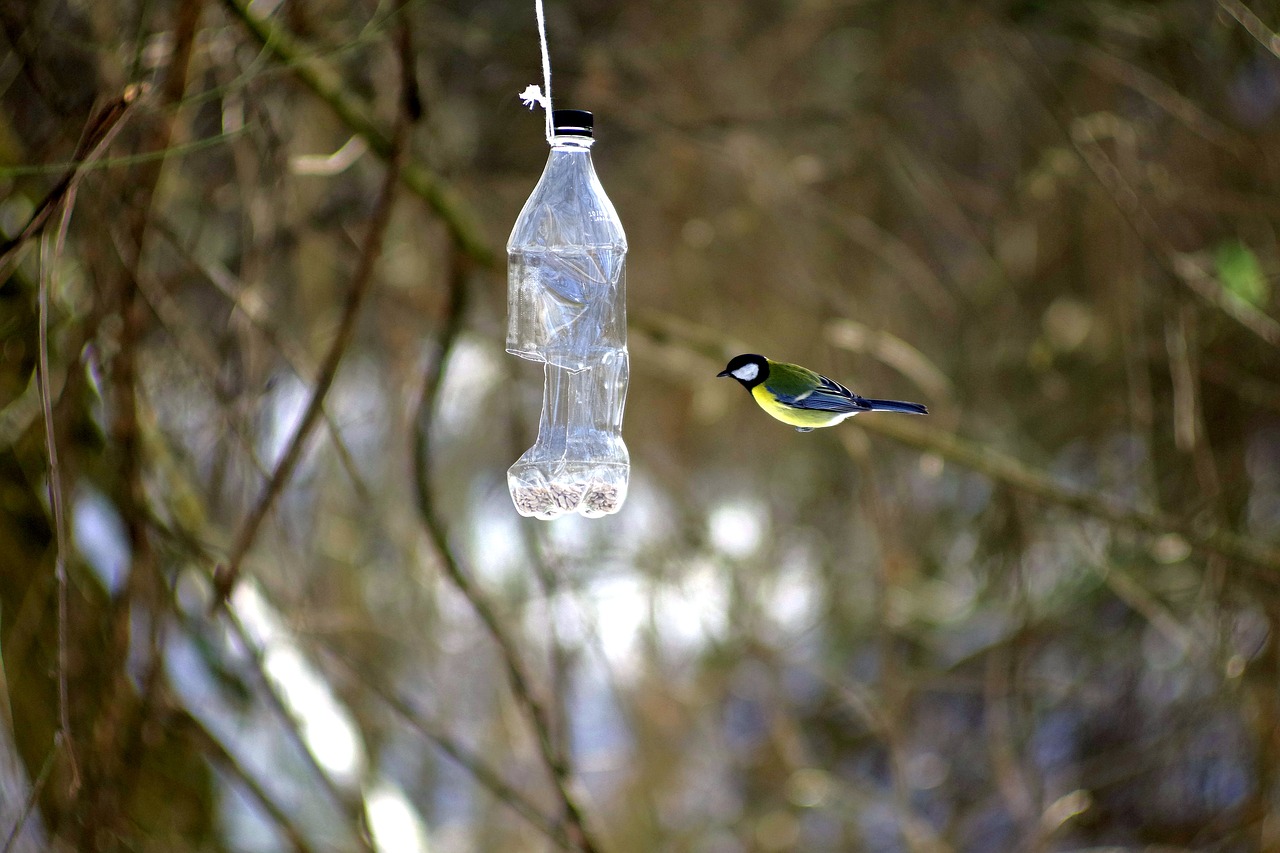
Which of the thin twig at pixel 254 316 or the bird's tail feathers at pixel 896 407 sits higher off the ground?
the bird's tail feathers at pixel 896 407

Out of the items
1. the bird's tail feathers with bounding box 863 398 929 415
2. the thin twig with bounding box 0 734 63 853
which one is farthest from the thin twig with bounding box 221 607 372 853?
the bird's tail feathers with bounding box 863 398 929 415

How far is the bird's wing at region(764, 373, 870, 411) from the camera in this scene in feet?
4.44

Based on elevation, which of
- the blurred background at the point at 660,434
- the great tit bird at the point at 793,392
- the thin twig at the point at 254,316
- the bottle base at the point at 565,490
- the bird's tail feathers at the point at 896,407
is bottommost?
the blurred background at the point at 660,434

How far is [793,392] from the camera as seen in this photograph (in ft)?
4.60

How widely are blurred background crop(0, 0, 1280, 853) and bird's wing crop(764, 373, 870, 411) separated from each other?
73cm

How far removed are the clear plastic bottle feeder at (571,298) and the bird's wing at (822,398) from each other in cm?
33

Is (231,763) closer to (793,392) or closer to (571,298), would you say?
(571,298)

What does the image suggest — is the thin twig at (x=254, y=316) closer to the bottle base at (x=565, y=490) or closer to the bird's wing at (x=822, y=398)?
the bottle base at (x=565, y=490)

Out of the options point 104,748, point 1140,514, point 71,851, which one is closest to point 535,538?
point 104,748

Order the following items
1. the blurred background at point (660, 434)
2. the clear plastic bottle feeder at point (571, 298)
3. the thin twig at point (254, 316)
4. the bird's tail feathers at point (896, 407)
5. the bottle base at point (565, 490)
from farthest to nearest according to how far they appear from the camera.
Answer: the blurred background at point (660, 434), the thin twig at point (254, 316), the clear plastic bottle feeder at point (571, 298), the bottle base at point (565, 490), the bird's tail feathers at point (896, 407)

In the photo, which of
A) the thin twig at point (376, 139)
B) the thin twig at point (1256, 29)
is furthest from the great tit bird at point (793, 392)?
the thin twig at point (1256, 29)

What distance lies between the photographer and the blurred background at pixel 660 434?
230 cm

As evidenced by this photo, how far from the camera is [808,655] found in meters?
7.22

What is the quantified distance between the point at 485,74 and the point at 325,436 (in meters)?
1.67
